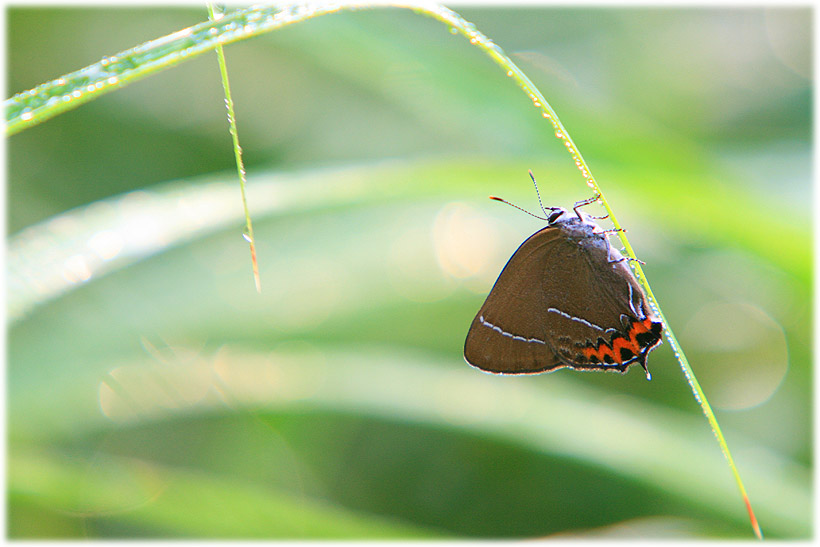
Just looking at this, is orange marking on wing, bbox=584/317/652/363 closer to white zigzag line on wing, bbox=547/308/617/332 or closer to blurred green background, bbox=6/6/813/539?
white zigzag line on wing, bbox=547/308/617/332

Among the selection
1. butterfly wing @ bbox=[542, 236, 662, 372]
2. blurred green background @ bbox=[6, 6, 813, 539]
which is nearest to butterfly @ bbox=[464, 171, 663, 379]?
butterfly wing @ bbox=[542, 236, 662, 372]

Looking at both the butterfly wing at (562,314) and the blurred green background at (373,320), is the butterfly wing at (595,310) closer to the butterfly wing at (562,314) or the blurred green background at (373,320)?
the butterfly wing at (562,314)

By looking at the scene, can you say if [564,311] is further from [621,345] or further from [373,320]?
[373,320]

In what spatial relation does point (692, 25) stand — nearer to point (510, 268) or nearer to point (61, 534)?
point (510, 268)

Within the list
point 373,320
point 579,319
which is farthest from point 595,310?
point 373,320

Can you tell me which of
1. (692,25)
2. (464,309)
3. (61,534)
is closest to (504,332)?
(464,309)

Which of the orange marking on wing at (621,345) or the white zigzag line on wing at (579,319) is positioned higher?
the white zigzag line on wing at (579,319)

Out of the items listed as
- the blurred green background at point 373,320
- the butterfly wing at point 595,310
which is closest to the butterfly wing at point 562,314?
the butterfly wing at point 595,310
